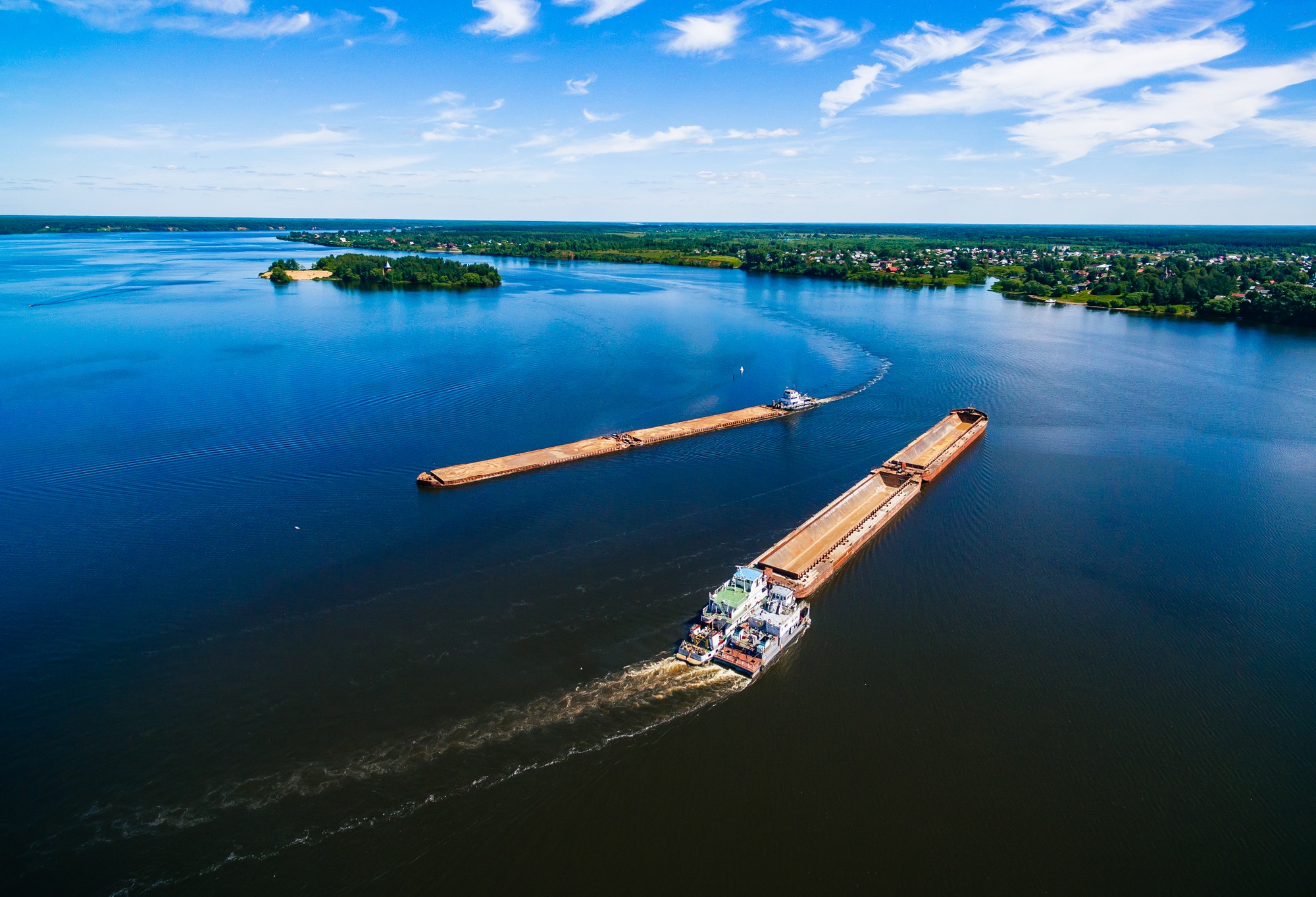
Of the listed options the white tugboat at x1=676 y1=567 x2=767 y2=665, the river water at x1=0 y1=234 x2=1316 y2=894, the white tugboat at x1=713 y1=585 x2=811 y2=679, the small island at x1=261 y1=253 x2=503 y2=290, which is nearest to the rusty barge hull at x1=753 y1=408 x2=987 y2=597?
the river water at x1=0 y1=234 x2=1316 y2=894

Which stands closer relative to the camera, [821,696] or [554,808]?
[554,808]

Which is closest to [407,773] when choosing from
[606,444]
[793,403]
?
[606,444]

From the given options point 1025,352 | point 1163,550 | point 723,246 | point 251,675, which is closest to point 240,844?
point 251,675

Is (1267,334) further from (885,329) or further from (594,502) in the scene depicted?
(594,502)

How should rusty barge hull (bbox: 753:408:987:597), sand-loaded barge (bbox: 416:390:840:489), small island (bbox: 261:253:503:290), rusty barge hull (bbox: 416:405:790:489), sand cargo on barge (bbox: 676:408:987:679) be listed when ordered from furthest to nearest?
small island (bbox: 261:253:503:290)
sand-loaded barge (bbox: 416:390:840:489)
rusty barge hull (bbox: 416:405:790:489)
rusty barge hull (bbox: 753:408:987:597)
sand cargo on barge (bbox: 676:408:987:679)

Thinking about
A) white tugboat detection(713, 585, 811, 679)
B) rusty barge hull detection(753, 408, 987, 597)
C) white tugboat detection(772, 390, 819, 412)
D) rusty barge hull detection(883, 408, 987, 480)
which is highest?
white tugboat detection(772, 390, 819, 412)

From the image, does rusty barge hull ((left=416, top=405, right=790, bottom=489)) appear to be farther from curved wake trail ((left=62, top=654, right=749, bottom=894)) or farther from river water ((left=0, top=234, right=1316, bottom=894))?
curved wake trail ((left=62, top=654, right=749, bottom=894))
